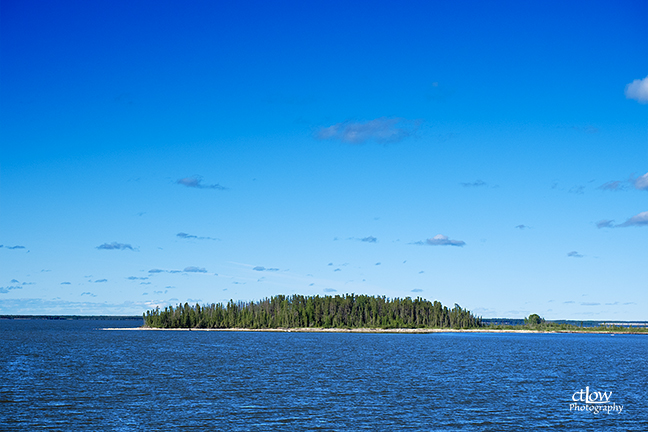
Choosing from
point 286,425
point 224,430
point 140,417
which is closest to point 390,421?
point 286,425

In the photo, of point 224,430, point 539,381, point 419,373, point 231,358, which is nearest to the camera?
point 224,430

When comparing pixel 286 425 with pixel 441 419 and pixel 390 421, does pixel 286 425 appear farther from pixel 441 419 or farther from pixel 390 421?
pixel 441 419

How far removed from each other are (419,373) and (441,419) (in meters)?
36.3

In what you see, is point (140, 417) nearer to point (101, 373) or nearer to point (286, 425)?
point (286, 425)

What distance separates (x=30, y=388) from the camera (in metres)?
64.2

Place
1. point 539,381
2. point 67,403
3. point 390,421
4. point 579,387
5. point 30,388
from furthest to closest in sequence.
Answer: point 539,381 < point 579,387 < point 30,388 < point 67,403 < point 390,421

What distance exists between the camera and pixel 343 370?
88.9 metres

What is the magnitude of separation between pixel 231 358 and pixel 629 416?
246 ft

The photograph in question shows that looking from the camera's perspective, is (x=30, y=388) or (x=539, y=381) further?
(x=539, y=381)

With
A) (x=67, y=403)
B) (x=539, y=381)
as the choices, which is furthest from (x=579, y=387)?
(x=67, y=403)

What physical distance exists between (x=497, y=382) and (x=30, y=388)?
176ft

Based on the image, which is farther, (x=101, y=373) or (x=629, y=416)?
(x=101, y=373)

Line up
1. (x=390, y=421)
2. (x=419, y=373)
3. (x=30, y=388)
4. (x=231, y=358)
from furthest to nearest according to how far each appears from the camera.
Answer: (x=231, y=358) < (x=419, y=373) < (x=30, y=388) < (x=390, y=421)

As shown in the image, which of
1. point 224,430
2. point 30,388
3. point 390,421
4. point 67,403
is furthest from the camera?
point 30,388
